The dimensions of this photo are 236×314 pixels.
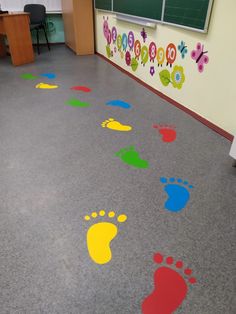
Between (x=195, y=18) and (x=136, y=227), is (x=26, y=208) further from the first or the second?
(x=195, y=18)

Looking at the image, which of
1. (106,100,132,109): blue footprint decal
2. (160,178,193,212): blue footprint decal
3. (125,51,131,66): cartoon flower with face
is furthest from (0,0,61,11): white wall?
(160,178,193,212): blue footprint decal

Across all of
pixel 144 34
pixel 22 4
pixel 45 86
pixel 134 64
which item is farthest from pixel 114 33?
pixel 22 4

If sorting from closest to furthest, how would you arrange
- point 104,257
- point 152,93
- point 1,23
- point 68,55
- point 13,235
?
point 104,257, point 13,235, point 152,93, point 1,23, point 68,55

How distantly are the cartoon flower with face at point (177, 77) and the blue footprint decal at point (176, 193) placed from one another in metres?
1.41

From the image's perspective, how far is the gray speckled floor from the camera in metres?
1.20

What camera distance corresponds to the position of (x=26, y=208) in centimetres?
164

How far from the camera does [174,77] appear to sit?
291 centimetres

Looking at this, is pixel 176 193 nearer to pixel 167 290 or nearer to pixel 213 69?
pixel 167 290

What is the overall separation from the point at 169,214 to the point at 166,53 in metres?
2.11

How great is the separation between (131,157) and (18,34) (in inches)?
136

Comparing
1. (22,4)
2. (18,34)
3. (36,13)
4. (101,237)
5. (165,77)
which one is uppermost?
(22,4)

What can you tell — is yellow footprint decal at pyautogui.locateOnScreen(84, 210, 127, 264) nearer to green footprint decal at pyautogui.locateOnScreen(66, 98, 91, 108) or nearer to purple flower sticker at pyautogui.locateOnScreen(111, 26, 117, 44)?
green footprint decal at pyautogui.locateOnScreen(66, 98, 91, 108)

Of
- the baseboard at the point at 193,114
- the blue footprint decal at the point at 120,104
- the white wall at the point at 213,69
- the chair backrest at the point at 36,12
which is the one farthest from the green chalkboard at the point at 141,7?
the chair backrest at the point at 36,12

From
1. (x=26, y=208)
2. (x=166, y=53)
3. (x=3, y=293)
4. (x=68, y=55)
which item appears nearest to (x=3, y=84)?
(x=68, y=55)
